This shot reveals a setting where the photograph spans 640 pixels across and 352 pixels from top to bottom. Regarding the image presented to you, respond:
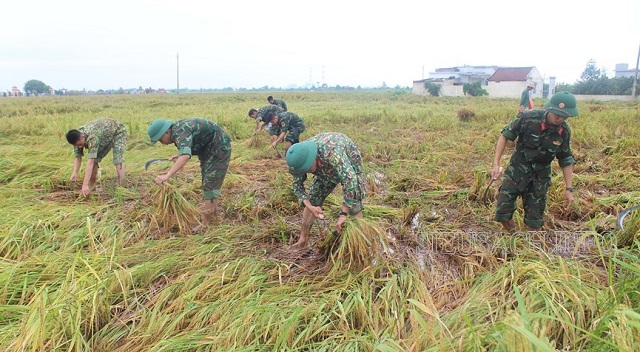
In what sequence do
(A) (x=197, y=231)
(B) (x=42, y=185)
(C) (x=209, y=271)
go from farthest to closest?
(B) (x=42, y=185) < (A) (x=197, y=231) < (C) (x=209, y=271)

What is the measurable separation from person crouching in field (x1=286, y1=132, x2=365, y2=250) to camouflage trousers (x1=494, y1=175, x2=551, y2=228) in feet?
4.29

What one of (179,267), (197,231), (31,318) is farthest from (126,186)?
(31,318)

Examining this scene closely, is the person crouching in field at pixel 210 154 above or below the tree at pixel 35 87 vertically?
below

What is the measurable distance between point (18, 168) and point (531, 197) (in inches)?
251

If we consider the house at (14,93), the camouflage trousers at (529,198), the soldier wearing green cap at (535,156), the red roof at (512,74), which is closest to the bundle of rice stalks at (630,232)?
the soldier wearing green cap at (535,156)

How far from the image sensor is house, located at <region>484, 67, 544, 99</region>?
4078 centimetres

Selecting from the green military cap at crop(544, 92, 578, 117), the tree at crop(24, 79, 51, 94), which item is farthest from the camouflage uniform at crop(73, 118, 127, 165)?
the tree at crop(24, 79, 51, 94)

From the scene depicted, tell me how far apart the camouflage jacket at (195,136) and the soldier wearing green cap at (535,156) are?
2660 mm

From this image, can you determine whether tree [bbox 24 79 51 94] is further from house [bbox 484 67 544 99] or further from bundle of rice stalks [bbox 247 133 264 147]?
bundle of rice stalks [bbox 247 133 264 147]

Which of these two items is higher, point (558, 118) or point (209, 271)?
point (558, 118)

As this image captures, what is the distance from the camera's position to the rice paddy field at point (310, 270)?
6.59ft

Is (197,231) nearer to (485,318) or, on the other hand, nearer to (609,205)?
(485,318)

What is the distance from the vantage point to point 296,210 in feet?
14.3

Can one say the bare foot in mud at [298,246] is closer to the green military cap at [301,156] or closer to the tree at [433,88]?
the green military cap at [301,156]
